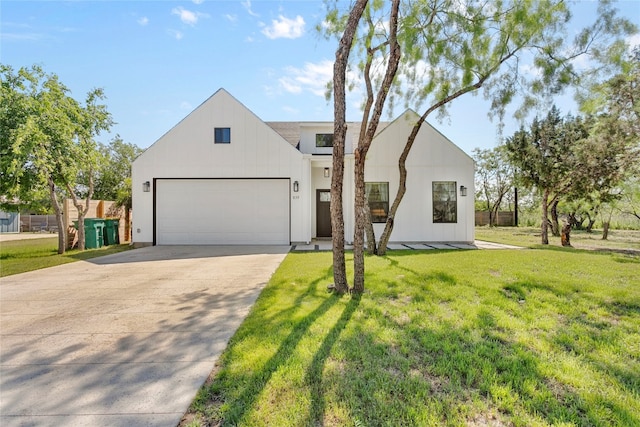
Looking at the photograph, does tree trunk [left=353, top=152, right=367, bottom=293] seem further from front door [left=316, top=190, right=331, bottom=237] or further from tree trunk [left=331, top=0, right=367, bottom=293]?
front door [left=316, top=190, right=331, bottom=237]

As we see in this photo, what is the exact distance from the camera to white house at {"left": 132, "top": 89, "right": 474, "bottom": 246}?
34.3 feet

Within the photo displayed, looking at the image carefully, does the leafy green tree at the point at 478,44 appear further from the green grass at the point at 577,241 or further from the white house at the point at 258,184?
the green grass at the point at 577,241

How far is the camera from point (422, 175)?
10.7 metres

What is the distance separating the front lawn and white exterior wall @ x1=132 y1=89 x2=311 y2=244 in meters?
6.32

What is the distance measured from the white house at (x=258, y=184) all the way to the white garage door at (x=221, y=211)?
35mm

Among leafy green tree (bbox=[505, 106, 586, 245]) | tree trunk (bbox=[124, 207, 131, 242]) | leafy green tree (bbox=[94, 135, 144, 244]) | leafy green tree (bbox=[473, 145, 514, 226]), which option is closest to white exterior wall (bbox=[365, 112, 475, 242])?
leafy green tree (bbox=[505, 106, 586, 245])

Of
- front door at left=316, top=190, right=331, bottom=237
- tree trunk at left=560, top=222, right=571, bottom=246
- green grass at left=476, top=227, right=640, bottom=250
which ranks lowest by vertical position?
green grass at left=476, top=227, right=640, bottom=250

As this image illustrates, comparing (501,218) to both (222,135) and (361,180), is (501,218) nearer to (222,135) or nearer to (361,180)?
(222,135)

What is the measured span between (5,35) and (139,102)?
9.82 feet

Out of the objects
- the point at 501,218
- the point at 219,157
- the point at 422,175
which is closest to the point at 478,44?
the point at 422,175

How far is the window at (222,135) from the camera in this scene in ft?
34.3

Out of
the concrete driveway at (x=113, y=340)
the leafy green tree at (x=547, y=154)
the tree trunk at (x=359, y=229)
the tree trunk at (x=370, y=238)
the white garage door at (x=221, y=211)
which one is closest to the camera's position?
the concrete driveway at (x=113, y=340)

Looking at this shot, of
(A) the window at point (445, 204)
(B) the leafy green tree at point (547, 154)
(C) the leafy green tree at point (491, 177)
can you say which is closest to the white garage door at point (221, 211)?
(A) the window at point (445, 204)

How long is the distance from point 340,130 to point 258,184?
6.82 m
